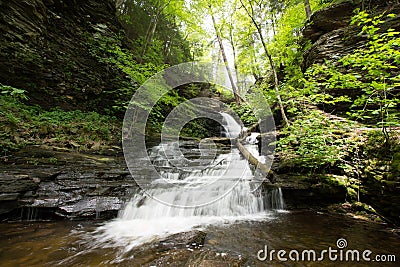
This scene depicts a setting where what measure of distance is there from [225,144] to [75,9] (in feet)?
35.6

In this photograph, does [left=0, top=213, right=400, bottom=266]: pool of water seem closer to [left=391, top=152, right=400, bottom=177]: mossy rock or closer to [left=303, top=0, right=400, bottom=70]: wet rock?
[left=391, top=152, right=400, bottom=177]: mossy rock

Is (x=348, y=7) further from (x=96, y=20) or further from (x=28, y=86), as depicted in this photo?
(x=28, y=86)


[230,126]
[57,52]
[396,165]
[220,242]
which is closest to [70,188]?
[220,242]

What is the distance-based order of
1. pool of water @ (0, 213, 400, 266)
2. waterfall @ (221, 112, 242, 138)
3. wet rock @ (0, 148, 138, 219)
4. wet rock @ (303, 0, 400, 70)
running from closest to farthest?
1. pool of water @ (0, 213, 400, 266)
2. wet rock @ (0, 148, 138, 219)
3. wet rock @ (303, 0, 400, 70)
4. waterfall @ (221, 112, 242, 138)

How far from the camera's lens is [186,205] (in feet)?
14.6

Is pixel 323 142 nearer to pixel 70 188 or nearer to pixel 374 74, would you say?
pixel 374 74

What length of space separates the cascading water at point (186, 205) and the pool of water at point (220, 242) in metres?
0.32

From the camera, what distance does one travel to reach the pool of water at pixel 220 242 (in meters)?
2.41

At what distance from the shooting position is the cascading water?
340 centimetres

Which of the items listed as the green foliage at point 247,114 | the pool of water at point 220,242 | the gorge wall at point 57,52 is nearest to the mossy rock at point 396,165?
the pool of water at point 220,242

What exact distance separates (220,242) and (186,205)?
5.30ft

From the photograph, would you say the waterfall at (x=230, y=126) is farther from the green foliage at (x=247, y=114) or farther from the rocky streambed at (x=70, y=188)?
the rocky streambed at (x=70, y=188)

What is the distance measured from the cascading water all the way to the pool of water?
322mm

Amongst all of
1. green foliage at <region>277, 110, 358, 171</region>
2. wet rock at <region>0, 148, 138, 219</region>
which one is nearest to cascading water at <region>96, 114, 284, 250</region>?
wet rock at <region>0, 148, 138, 219</region>
